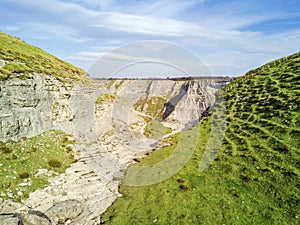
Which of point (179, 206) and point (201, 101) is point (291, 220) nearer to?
point (179, 206)

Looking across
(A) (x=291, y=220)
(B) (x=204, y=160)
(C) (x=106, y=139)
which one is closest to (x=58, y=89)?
(C) (x=106, y=139)

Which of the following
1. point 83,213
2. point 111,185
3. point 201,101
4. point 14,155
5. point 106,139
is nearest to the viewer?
point 83,213

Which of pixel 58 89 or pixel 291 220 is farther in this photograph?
pixel 58 89

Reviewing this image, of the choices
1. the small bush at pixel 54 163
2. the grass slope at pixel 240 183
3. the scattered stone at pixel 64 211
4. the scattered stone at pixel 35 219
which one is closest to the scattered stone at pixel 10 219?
the scattered stone at pixel 35 219

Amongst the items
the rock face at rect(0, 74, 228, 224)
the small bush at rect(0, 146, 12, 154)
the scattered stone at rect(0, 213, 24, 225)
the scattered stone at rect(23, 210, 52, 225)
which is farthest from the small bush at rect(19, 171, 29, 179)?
the scattered stone at rect(0, 213, 24, 225)

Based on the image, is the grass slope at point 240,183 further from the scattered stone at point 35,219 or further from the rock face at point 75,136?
the scattered stone at point 35,219

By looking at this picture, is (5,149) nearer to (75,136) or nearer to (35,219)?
(35,219)
